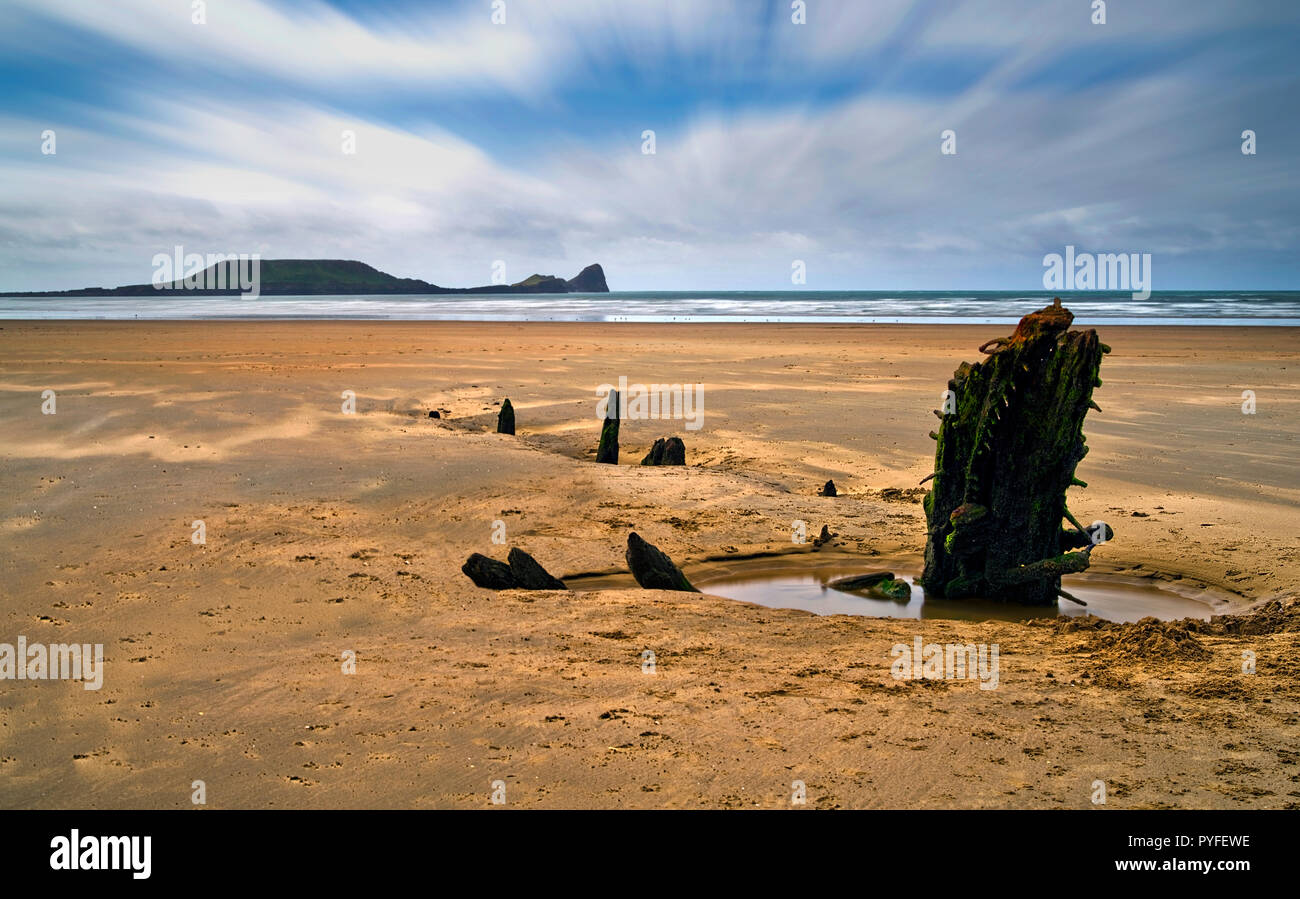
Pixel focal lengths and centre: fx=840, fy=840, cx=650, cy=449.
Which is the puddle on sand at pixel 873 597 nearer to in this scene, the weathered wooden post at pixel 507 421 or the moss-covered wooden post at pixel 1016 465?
the moss-covered wooden post at pixel 1016 465

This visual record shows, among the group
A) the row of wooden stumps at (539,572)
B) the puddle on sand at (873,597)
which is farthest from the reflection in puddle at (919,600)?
the row of wooden stumps at (539,572)

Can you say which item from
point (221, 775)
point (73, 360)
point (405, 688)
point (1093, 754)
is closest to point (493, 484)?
point (405, 688)

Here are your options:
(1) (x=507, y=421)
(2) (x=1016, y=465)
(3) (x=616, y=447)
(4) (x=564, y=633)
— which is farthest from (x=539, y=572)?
(1) (x=507, y=421)

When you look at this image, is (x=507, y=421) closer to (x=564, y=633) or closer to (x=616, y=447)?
(x=616, y=447)

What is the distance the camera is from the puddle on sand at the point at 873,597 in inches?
307

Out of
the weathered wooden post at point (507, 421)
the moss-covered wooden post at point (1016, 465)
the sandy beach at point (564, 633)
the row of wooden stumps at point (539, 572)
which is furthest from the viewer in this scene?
the weathered wooden post at point (507, 421)

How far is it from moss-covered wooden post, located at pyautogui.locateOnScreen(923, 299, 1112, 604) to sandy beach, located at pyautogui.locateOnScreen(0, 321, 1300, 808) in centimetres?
95

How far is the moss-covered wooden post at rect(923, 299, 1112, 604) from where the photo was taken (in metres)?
7.47

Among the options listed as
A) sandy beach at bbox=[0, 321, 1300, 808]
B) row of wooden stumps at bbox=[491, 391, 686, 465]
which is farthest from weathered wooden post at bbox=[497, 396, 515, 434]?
row of wooden stumps at bbox=[491, 391, 686, 465]

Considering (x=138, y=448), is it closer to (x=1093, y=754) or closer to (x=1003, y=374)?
(x=1003, y=374)

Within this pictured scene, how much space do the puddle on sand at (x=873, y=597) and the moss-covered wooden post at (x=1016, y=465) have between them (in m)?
0.24

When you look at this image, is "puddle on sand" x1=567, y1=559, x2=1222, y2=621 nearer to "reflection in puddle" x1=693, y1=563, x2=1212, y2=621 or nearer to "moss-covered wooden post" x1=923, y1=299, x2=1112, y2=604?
"reflection in puddle" x1=693, y1=563, x2=1212, y2=621

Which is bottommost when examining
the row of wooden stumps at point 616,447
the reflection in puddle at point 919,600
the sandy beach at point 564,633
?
the reflection in puddle at point 919,600

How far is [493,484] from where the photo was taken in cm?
1116
